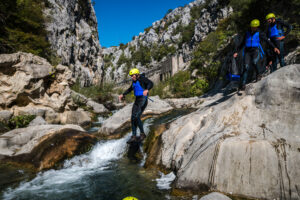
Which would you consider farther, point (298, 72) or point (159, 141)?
point (159, 141)

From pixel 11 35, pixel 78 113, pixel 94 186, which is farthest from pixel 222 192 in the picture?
pixel 11 35

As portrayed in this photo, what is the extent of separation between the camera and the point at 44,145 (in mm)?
7055

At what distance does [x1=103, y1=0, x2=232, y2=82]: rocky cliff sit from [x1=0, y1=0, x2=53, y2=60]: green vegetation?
22.4 metres

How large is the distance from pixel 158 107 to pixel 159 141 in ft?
21.7

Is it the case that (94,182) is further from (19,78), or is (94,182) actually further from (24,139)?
(19,78)

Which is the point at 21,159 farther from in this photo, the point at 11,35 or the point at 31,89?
the point at 11,35

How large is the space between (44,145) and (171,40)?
265ft

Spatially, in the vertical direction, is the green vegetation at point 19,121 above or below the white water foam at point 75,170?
above

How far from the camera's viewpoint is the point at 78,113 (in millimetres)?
15125

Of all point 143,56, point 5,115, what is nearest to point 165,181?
point 5,115

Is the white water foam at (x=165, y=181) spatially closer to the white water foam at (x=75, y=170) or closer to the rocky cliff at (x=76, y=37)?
the white water foam at (x=75, y=170)

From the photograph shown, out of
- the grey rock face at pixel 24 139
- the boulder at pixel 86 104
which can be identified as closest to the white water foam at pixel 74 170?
the grey rock face at pixel 24 139

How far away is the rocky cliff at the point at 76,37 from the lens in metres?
31.0

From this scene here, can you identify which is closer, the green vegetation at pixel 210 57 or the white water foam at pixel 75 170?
the white water foam at pixel 75 170
